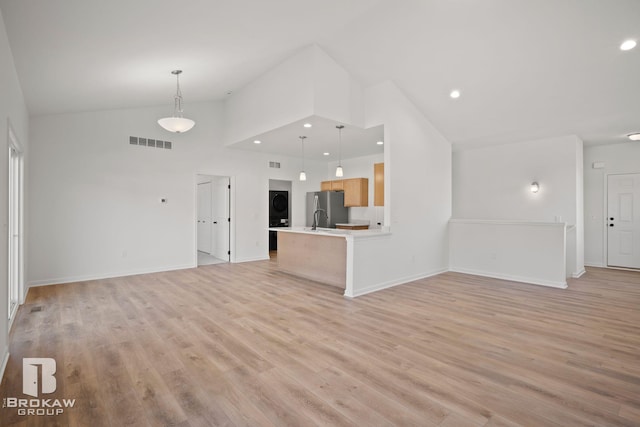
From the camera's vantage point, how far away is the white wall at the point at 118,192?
528cm

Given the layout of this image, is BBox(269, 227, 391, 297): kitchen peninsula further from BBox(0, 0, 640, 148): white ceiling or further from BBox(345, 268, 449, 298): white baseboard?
BBox(0, 0, 640, 148): white ceiling

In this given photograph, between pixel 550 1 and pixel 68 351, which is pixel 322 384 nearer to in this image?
pixel 68 351

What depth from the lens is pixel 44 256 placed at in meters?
5.24

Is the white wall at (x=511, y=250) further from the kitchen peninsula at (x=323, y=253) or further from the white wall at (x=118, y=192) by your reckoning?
the white wall at (x=118, y=192)

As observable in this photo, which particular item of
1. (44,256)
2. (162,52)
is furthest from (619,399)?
(44,256)

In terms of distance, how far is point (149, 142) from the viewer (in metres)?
6.29

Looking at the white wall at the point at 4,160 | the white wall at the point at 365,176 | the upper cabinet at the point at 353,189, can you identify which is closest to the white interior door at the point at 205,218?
the upper cabinet at the point at 353,189

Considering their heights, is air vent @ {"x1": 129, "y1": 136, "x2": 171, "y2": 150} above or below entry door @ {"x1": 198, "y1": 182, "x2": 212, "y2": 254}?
above

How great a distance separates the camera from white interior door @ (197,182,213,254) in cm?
873

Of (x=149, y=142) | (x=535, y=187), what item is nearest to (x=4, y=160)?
(x=149, y=142)

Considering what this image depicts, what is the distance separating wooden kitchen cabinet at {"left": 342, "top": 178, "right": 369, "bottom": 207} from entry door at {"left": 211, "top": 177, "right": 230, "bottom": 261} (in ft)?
10.0

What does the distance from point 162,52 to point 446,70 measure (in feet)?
13.2

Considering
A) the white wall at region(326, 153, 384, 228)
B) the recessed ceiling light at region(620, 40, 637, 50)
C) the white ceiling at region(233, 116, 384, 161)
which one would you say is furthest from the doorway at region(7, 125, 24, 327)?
the recessed ceiling light at region(620, 40, 637, 50)

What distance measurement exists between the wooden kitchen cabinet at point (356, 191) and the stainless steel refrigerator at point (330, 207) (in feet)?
0.73
